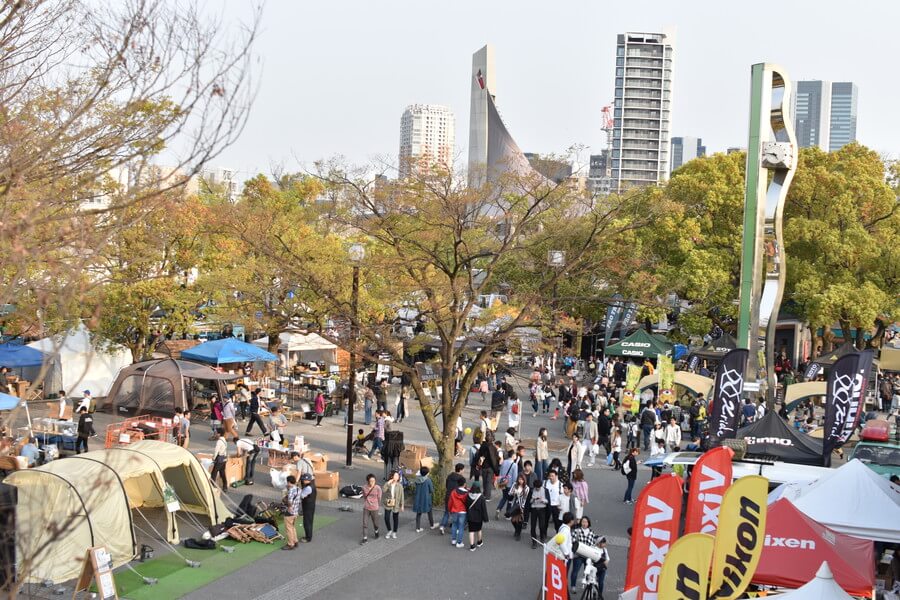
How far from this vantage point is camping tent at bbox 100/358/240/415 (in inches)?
915

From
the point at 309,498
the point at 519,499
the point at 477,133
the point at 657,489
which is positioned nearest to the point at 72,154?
the point at 657,489

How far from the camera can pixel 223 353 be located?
85.7 ft

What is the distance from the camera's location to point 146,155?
19.5 ft

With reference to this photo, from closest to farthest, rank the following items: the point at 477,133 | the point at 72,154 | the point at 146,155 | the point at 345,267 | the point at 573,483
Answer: the point at 146,155 < the point at 72,154 < the point at 573,483 < the point at 345,267 < the point at 477,133

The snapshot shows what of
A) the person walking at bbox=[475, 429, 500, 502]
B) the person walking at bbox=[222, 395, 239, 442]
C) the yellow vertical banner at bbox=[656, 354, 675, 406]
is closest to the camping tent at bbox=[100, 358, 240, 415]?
the person walking at bbox=[222, 395, 239, 442]

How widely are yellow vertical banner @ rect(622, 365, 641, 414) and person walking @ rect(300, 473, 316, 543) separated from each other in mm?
13091

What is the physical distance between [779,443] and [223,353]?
1631 cm

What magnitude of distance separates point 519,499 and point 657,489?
→ 516 centimetres

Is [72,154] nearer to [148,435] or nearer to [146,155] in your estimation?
[146,155]

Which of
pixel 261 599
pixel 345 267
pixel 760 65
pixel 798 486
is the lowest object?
pixel 261 599

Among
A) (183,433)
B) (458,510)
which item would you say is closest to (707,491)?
(458,510)

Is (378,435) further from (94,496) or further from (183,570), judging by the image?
(94,496)

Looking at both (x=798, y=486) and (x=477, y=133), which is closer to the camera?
(x=798, y=486)

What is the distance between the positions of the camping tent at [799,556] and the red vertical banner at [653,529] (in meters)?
1.04
